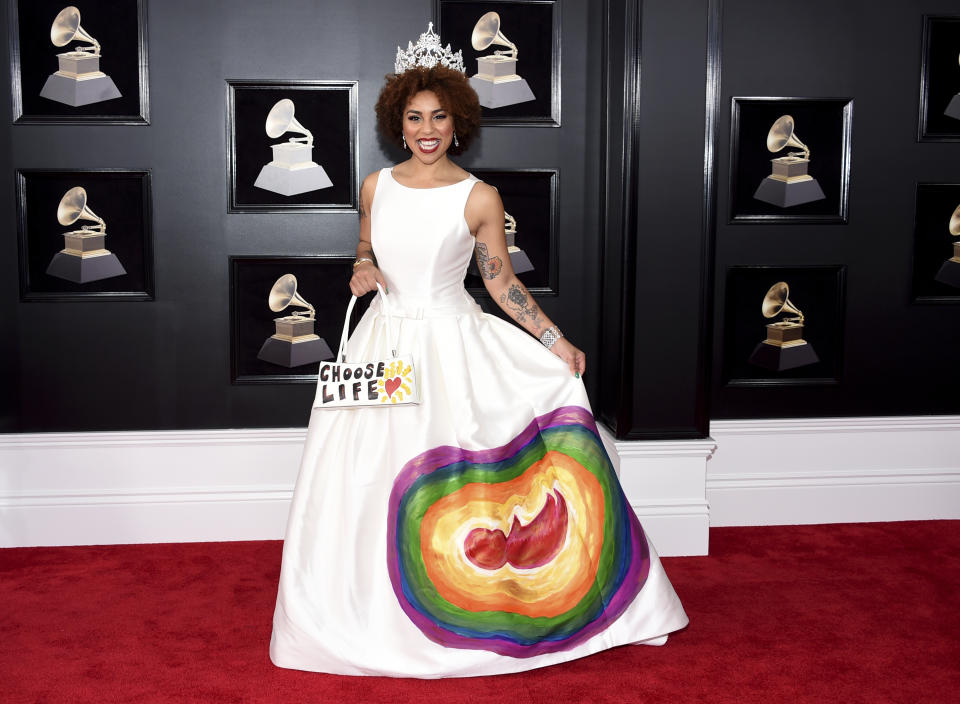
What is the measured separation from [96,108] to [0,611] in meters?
1.96

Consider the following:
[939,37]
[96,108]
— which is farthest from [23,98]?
[939,37]

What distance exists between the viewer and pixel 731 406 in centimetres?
421

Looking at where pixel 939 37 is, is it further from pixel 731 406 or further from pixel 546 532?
pixel 546 532

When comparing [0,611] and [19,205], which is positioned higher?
[19,205]

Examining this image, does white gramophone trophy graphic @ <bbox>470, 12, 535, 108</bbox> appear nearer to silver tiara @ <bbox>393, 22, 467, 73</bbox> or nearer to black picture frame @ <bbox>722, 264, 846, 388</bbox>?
silver tiara @ <bbox>393, 22, 467, 73</bbox>

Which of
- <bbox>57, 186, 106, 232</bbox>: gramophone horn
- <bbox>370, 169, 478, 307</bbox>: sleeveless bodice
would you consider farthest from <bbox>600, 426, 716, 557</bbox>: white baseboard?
<bbox>57, 186, 106, 232</bbox>: gramophone horn

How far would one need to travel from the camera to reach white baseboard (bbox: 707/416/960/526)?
4199 millimetres

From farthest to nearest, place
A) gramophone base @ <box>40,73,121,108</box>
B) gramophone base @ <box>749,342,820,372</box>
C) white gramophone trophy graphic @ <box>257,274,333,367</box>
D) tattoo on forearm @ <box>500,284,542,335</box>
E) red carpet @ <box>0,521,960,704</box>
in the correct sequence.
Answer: gramophone base @ <box>749,342,820,372</box>, white gramophone trophy graphic @ <box>257,274,333,367</box>, gramophone base @ <box>40,73,121,108</box>, tattoo on forearm @ <box>500,284,542,335</box>, red carpet @ <box>0,521,960,704</box>

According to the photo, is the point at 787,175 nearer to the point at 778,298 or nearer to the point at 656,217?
the point at 778,298

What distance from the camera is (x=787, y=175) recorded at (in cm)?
404

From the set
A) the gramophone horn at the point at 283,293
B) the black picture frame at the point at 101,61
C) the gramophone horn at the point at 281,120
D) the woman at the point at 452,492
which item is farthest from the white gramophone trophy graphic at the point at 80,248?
the woman at the point at 452,492

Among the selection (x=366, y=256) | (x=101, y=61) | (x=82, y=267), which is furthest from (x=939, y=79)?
(x=82, y=267)

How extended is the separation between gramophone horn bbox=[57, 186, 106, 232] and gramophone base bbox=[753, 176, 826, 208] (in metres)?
2.81

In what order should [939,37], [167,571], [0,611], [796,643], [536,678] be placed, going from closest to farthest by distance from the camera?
[536,678] → [796,643] → [0,611] → [167,571] → [939,37]
